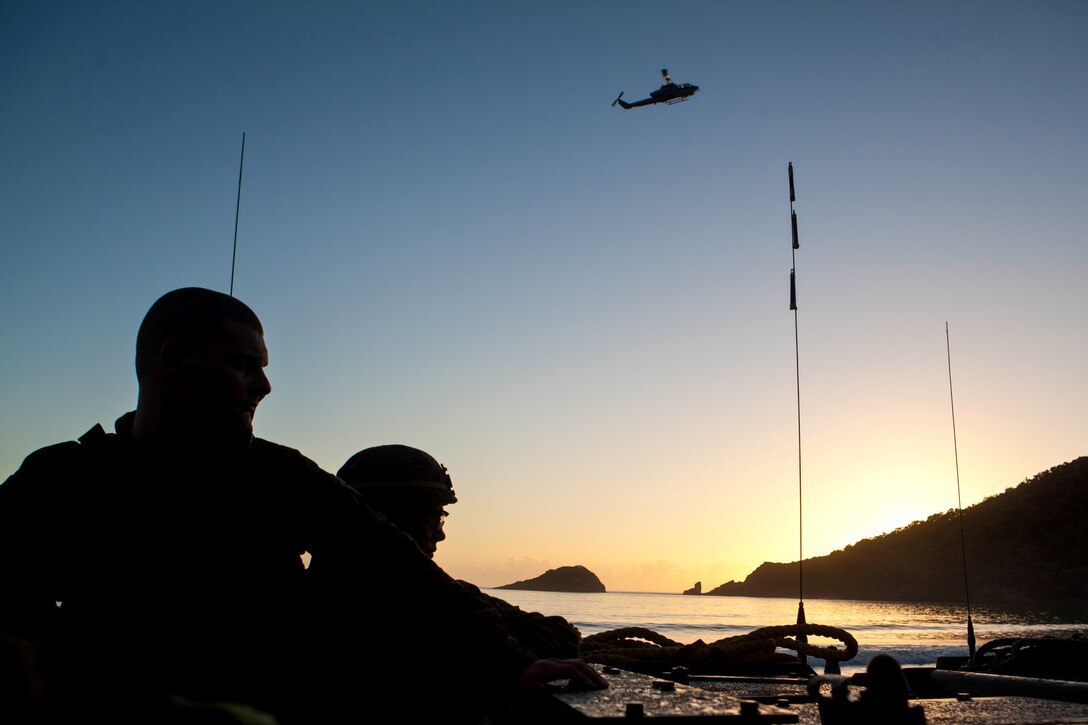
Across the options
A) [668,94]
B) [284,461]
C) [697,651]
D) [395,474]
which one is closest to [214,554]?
[284,461]

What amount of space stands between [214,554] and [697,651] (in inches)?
179

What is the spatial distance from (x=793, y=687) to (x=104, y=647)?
4128 mm

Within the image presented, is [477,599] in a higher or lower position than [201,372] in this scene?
lower

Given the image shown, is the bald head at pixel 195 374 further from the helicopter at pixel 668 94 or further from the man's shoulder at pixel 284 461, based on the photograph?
the helicopter at pixel 668 94

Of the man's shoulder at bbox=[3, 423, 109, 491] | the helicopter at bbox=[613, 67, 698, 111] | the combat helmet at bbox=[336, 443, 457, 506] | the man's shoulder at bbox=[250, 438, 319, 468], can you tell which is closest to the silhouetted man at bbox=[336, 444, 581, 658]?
the combat helmet at bbox=[336, 443, 457, 506]

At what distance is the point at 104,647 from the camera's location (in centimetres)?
212

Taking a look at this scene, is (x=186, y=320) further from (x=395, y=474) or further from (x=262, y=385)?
(x=395, y=474)

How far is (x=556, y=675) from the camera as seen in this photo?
2.39 m

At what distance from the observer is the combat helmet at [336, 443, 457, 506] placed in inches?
142

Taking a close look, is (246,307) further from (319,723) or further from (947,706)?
(947,706)

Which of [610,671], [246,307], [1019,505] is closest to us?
[246,307]

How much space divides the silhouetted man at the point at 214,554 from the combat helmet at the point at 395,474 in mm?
966

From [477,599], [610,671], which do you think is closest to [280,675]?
[477,599]

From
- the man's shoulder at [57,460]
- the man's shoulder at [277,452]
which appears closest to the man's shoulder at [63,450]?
the man's shoulder at [57,460]
